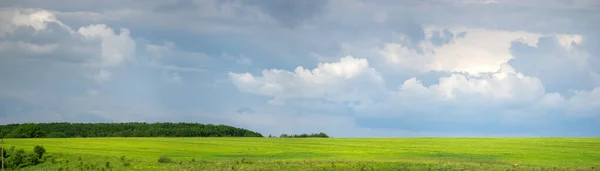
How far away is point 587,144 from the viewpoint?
10950 centimetres

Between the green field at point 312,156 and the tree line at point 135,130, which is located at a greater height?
the tree line at point 135,130

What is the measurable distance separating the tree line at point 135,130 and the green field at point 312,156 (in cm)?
6255

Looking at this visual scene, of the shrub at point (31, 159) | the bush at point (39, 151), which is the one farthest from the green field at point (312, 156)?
the bush at point (39, 151)

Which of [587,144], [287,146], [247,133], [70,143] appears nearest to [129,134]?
[247,133]

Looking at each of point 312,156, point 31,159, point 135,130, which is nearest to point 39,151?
point 31,159

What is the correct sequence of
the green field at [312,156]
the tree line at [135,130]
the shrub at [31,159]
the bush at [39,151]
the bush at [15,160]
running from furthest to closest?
the tree line at [135,130] → the bush at [39,151] → the shrub at [31,159] → the bush at [15,160] → the green field at [312,156]

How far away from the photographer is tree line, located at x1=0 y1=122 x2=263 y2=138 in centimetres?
17575

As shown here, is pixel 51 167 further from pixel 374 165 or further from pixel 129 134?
pixel 129 134

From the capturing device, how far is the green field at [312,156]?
7438cm

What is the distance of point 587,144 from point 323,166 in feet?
178

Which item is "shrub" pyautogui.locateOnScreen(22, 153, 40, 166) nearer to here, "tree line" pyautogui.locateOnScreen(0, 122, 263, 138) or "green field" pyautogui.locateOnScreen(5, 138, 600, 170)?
"green field" pyautogui.locateOnScreen(5, 138, 600, 170)

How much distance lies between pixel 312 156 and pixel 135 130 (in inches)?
3926

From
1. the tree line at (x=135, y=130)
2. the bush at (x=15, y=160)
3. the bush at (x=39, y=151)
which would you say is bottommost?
the bush at (x=15, y=160)

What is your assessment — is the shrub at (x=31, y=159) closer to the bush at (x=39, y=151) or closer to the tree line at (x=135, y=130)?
the bush at (x=39, y=151)
